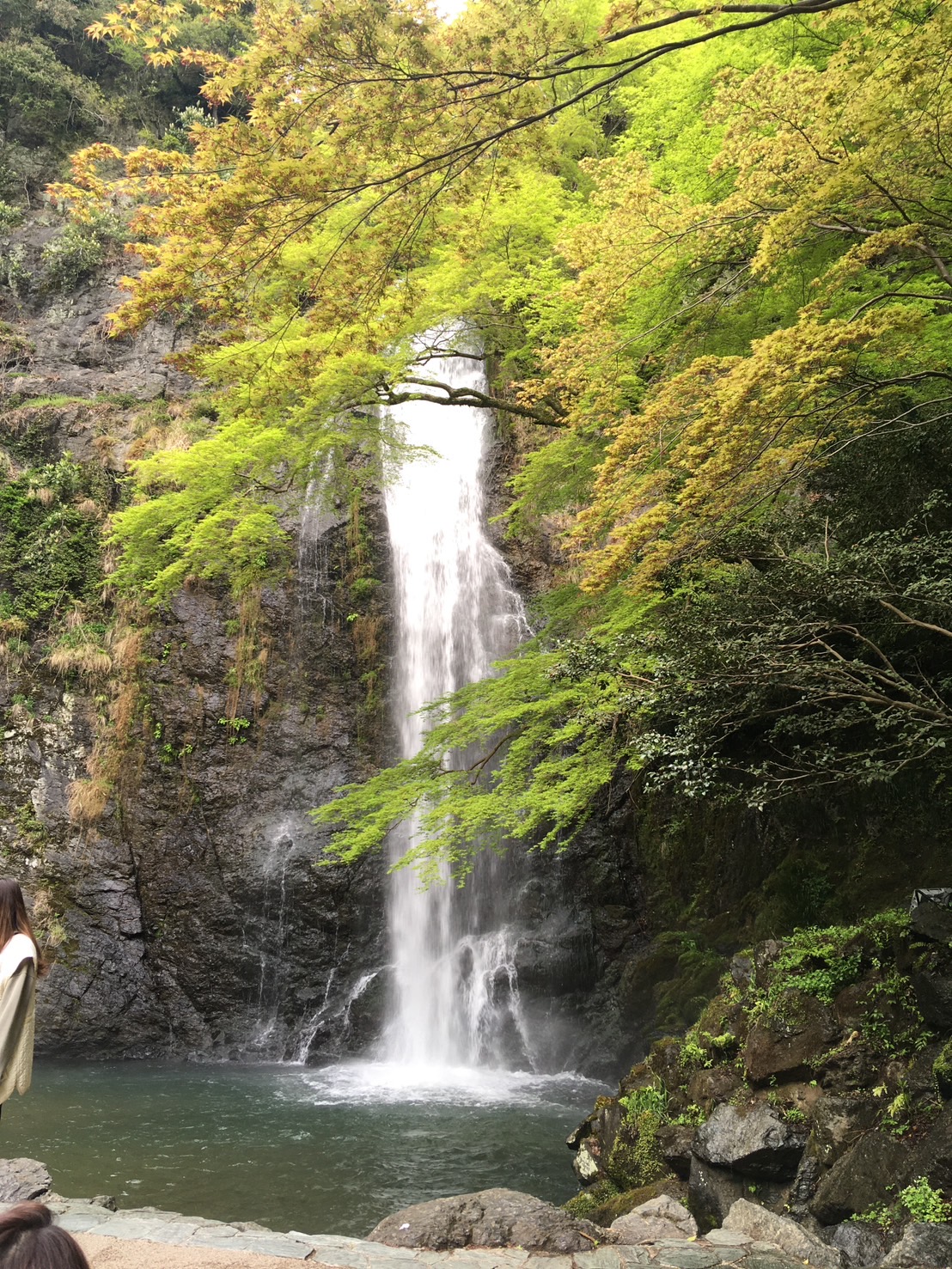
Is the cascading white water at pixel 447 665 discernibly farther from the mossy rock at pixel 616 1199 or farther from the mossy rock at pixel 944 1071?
the mossy rock at pixel 944 1071

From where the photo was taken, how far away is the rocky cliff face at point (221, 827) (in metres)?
12.6

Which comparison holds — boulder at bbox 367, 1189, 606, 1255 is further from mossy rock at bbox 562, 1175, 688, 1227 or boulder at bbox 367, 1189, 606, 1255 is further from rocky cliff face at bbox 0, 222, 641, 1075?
rocky cliff face at bbox 0, 222, 641, 1075

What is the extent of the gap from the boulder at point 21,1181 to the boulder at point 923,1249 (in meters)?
5.01

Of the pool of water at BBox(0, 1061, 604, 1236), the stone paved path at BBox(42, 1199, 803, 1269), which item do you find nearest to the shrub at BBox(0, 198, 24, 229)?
the pool of water at BBox(0, 1061, 604, 1236)

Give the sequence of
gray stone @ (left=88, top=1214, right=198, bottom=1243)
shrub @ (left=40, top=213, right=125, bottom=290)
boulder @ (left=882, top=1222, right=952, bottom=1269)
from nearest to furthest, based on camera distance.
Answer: boulder @ (left=882, top=1222, right=952, bottom=1269) → gray stone @ (left=88, top=1214, right=198, bottom=1243) → shrub @ (left=40, top=213, right=125, bottom=290)

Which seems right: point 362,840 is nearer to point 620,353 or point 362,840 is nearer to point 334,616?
point 620,353

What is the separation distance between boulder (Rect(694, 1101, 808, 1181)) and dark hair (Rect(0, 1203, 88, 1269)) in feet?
17.1

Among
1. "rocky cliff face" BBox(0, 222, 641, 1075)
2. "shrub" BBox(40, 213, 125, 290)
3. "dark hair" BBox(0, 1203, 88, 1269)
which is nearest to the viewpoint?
"dark hair" BBox(0, 1203, 88, 1269)

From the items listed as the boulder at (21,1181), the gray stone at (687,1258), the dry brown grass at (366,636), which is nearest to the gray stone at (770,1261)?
the gray stone at (687,1258)

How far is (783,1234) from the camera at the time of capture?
184 inches

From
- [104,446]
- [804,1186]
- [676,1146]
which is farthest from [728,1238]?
[104,446]

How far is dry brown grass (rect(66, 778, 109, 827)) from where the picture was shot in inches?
555

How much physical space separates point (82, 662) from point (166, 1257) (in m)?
12.5

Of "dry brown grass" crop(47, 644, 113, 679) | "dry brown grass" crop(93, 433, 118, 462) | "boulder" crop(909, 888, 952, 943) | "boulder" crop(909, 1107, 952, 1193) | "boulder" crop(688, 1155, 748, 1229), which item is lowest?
"boulder" crop(688, 1155, 748, 1229)
